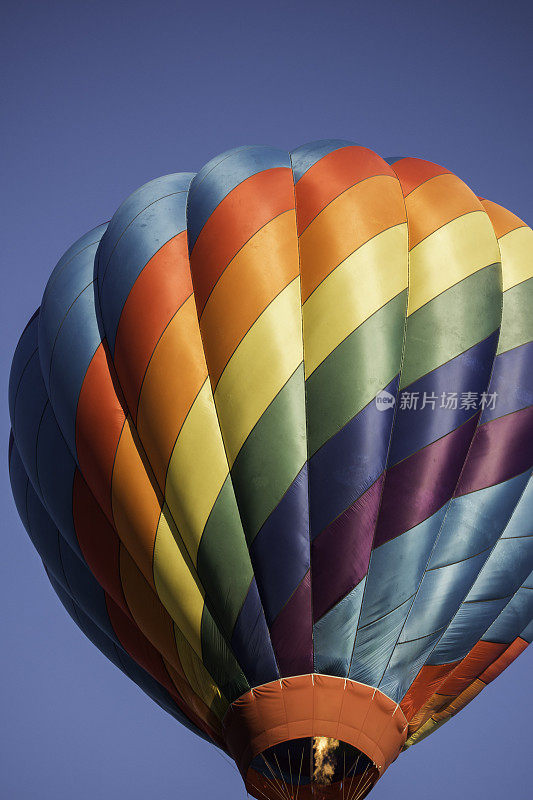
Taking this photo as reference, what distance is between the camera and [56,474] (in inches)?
307

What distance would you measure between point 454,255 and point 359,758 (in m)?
3.22

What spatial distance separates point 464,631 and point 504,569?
49 centimetres

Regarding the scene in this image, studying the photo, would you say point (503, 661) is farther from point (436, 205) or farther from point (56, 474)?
point (56, 474)

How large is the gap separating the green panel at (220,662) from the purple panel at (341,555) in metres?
0.61

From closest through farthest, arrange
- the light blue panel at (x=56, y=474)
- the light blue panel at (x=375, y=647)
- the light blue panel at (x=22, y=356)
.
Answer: the light blue panel at (x=375, y=647), the light blue panel at (x=56, y=474), the light blue panel at (x=22, y=356)

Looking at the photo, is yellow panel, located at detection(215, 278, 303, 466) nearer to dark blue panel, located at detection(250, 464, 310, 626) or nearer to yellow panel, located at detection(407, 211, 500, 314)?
dark blue panel, located at detection(250, 464, 310, 626)

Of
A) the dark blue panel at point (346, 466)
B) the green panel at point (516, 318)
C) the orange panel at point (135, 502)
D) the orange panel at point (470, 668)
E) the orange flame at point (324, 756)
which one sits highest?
the green panel at point (516, 318)

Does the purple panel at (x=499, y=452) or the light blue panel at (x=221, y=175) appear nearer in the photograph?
the purple panel at (x=499, y=452)

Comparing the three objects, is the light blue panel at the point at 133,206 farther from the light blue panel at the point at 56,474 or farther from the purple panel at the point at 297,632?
the purple panel at the point at 297,632

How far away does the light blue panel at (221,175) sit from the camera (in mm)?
7504

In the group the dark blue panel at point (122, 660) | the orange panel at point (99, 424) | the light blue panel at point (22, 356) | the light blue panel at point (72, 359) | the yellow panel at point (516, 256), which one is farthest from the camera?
the light blue panel at point (22, 356)

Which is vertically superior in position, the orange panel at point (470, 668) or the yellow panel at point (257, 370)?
the yellow panel at point (257, 370)

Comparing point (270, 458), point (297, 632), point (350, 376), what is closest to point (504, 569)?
point (297, 632)

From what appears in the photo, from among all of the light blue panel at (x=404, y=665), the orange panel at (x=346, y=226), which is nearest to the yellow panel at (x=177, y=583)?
the light blue panel at (x=404, y=665)
